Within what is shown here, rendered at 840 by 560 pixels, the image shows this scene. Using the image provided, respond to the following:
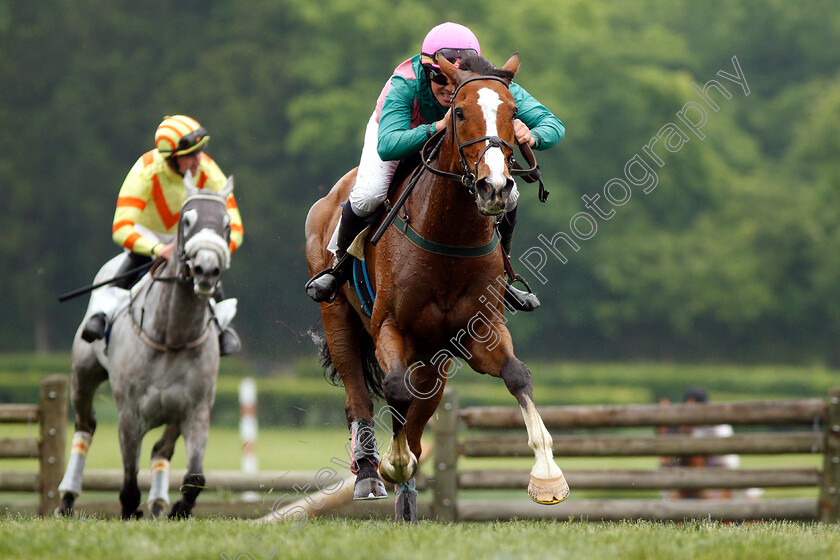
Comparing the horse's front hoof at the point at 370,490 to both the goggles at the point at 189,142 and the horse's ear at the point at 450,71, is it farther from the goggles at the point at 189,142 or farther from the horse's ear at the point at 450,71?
the goggles at the point at 189,142

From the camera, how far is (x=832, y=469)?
31.1 ft

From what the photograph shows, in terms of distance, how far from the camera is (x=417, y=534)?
5.22 m

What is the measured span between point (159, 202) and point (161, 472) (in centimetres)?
213

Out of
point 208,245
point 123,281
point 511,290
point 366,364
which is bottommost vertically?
point 366,364

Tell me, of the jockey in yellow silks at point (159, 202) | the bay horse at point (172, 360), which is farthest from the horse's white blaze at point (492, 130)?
the jockey in yellow silks at point (159, 202)

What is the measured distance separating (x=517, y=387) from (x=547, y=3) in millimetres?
29946

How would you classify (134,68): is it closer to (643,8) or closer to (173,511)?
(643,8)

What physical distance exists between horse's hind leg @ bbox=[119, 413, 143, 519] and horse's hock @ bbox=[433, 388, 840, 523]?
2837 mm

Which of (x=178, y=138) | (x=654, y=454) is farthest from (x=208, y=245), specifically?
(x=654, y=454)

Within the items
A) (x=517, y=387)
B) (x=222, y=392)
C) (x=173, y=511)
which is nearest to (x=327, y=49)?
(x=222, y=392)

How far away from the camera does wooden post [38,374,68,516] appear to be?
32.7ft

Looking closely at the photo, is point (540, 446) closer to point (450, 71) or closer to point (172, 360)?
point (450, 71)

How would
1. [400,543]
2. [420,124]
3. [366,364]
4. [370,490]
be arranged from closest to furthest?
[400,543] < [370,490] < [420,124] < [366,364]

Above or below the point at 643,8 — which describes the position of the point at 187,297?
below
